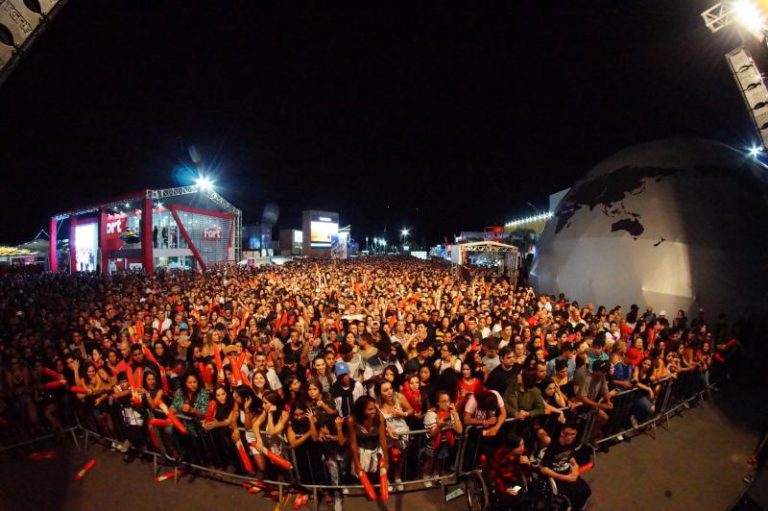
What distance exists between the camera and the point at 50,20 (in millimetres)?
4207

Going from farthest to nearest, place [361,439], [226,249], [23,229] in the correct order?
[23,229]
[226,249]
[361,439]

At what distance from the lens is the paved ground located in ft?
14.1

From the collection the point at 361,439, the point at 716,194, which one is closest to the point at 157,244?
the point at 361,439

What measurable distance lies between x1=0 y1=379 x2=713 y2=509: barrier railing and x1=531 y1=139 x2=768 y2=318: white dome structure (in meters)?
8.11

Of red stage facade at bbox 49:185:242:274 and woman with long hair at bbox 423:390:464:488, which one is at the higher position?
red stage facade at bbox 49:185:242:274

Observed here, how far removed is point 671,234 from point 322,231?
189 feet

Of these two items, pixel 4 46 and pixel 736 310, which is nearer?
pixel 4 46

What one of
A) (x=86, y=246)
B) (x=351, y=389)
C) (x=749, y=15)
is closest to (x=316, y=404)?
(x=351, y=389)

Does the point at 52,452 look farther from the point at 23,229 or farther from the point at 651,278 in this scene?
the point at 23,229

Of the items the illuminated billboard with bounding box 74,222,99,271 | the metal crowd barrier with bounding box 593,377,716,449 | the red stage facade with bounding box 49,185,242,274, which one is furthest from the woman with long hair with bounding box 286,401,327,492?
the illuminated billboard with bounding box 74,222,99,271

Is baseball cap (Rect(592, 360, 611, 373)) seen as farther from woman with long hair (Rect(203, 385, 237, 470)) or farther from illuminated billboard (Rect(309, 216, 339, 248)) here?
illuminated billboard (Rect(309, 216, 339, 248))

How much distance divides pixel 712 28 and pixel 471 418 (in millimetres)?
9625

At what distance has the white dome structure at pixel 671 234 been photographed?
1091cm

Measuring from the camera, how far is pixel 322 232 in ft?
213
